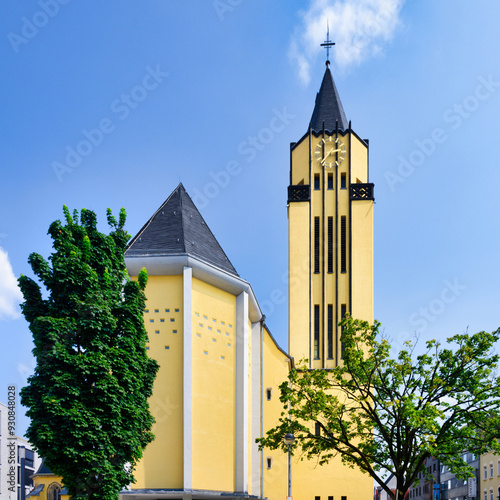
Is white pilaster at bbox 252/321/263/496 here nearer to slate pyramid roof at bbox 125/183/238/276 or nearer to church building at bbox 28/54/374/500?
church building at bbox 28/54/374/500

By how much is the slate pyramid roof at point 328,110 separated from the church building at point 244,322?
110mm

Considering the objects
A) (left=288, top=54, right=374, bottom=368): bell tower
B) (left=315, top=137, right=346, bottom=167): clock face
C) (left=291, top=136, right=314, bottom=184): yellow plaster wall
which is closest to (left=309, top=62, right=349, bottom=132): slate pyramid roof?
(left=288, top=54, right=374, bottom=368): bell tower

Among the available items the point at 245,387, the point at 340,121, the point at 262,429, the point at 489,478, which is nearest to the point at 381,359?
the point at 245,387

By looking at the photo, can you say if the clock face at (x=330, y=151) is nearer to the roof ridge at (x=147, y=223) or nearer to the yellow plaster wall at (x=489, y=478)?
the roof ridge at (x=147, y=223)

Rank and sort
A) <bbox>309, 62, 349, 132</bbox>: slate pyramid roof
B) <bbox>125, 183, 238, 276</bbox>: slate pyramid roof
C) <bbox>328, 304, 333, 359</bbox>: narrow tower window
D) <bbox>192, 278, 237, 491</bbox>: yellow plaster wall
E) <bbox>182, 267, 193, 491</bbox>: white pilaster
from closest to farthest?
<bbox>182, 267, 193, 491</bbox>: white pilaster, <bbox>192, 278, 237, 491</bbox>: yellow plaster wall, <bbox>125, 183, 238, 276</bbox>: slate pyramid roof, <bbox>328, 304, 333, 359</bbox>: narrow tower window, <bbox>309, 62, 349, 132</bbox>: slate pyramid roof

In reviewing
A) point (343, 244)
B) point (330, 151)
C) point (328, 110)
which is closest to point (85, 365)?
point (343, 244)

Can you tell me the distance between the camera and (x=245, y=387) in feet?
111

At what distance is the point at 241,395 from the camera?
110 ft

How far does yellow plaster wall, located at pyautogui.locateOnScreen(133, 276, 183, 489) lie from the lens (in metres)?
29.6

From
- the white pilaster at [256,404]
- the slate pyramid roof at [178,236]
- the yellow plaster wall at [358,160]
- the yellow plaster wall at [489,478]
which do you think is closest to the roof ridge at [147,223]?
the slate pyramid roof at [178,236]

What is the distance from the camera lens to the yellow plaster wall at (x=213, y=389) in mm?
30844

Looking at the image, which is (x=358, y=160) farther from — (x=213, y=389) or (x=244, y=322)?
(x=213, y=389)

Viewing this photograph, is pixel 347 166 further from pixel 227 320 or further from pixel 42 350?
pixel 42 350

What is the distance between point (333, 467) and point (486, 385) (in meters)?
22.7
